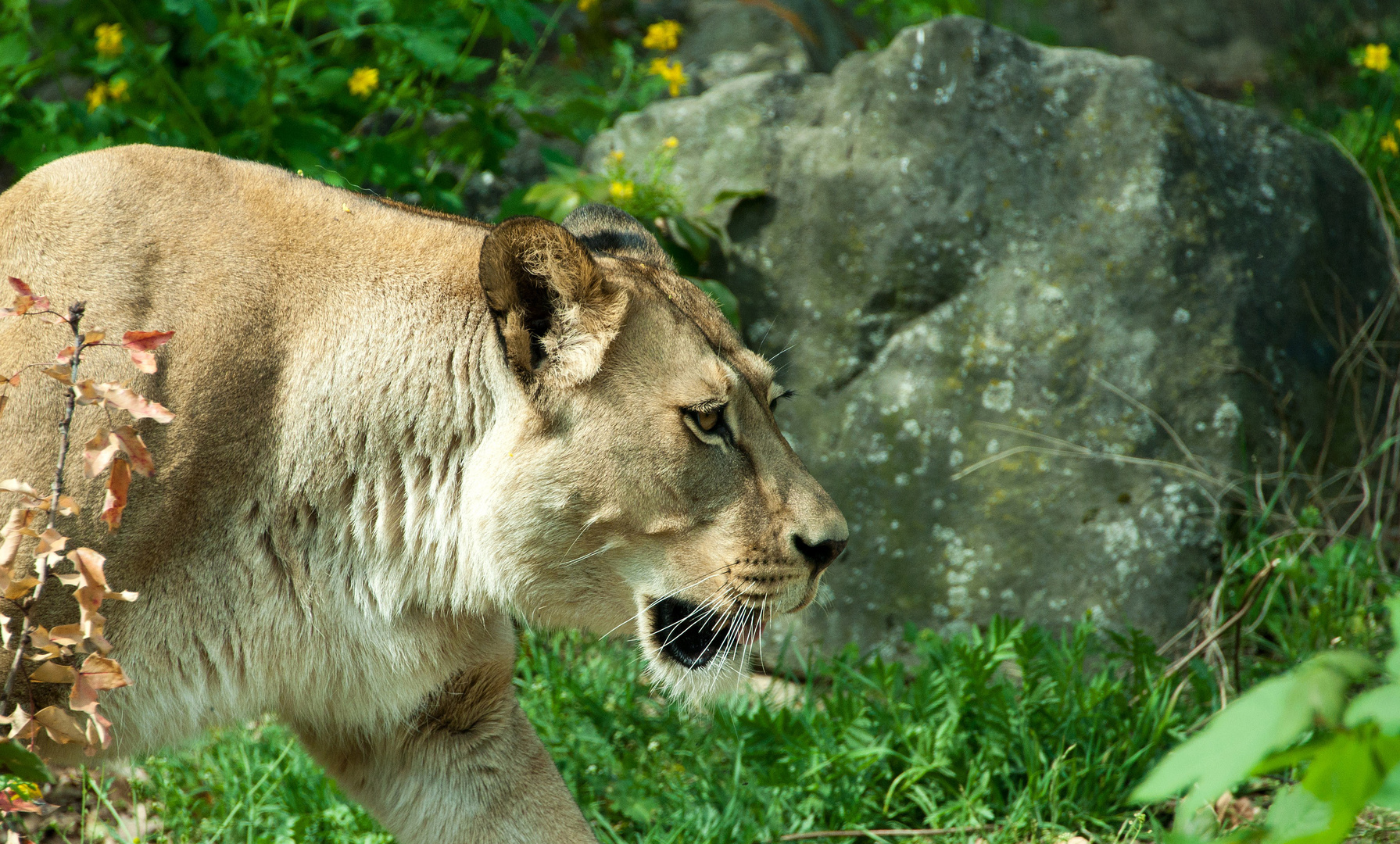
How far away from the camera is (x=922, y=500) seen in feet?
13.5

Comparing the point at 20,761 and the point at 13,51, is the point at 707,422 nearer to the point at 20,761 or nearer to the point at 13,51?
the point at 20,761

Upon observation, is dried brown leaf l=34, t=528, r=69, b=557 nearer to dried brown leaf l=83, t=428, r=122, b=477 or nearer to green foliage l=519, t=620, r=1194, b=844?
dried brown leaf l=83, t=428, r=122, b=477

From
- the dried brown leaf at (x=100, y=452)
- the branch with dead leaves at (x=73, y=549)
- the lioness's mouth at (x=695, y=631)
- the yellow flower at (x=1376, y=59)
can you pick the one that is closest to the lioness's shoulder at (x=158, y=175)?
the branch with dead leaves at (x=73, y=549)

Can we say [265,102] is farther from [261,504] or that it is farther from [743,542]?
[743,542]

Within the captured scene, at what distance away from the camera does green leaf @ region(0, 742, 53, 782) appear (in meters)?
2.05

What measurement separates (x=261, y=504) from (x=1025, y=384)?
2.73 metres

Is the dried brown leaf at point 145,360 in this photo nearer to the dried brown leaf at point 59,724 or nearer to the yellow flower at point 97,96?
the dried brown leaf at point 59,724

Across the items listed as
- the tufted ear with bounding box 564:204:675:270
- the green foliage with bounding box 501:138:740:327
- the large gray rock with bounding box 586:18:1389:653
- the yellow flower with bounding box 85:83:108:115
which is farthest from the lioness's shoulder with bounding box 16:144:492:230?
the yellow flower with bounding box 85:83:108:115

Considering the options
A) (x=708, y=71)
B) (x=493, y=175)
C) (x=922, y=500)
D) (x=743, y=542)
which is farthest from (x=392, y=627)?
(x=708, y=71)

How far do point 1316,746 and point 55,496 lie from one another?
186cm

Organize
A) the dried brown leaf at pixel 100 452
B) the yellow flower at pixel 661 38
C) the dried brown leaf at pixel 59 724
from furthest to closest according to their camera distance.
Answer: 1. the yellow flower at pixel 661 38
2. the dried brown leaf at pixel 59 724
3. the dried brown leaf at pixel 100 452

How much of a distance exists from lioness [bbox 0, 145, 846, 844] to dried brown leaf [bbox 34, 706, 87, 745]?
0.20 m

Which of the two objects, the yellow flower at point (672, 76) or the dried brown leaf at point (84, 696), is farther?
the yellow flower at point (672, 76)

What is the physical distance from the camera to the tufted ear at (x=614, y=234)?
2.94m
